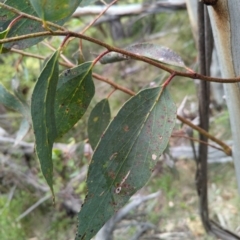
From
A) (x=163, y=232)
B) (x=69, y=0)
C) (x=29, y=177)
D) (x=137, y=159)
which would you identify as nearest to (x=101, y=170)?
(x=137, y=159)

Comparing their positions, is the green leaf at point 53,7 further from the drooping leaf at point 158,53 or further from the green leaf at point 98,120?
the green leaf at point 98,120

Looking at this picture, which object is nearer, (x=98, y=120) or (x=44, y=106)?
(x=44, y=106)

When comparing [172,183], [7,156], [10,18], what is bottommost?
[172,183]

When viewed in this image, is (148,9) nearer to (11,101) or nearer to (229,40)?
(11,101)

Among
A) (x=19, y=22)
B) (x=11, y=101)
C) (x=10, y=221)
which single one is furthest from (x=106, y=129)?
(x=10, y=221)

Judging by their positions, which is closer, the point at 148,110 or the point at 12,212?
the point at 148,110

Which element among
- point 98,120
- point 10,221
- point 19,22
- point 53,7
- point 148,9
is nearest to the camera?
point 53,7

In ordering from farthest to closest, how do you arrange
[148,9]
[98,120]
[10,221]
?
[148,9], [10,221], [98,120]

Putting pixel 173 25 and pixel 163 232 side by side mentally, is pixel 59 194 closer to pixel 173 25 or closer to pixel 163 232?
pixel 163 232
